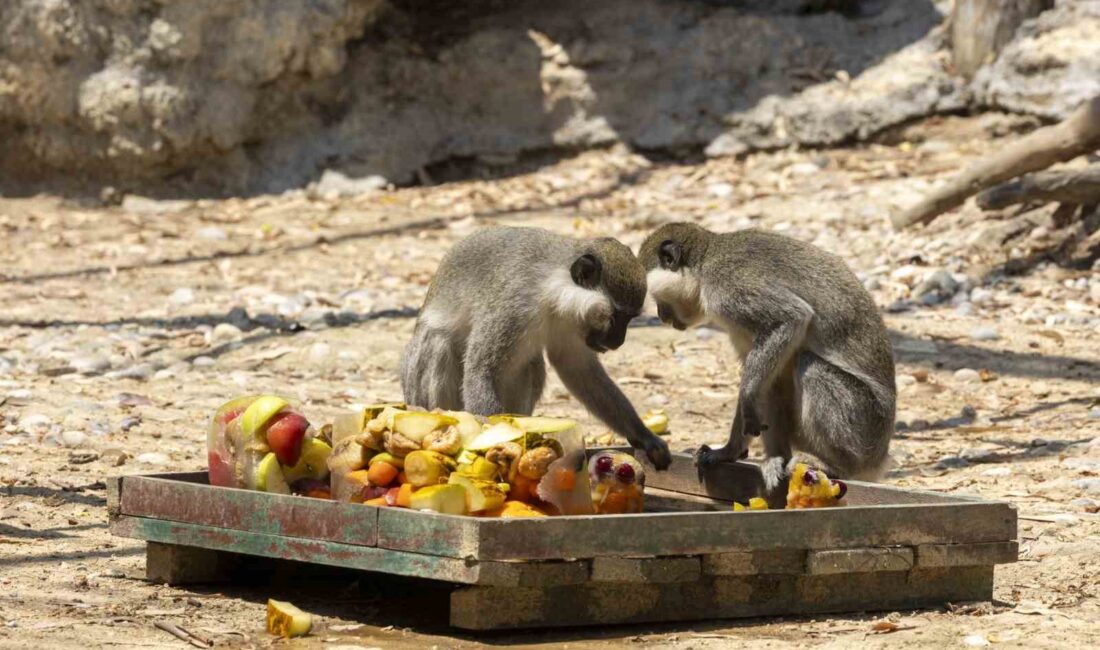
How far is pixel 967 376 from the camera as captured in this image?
9359 millimetres

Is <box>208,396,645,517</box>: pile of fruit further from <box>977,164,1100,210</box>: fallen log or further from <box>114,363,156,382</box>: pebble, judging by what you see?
<box>977,164,1100,210</box>: fallen log

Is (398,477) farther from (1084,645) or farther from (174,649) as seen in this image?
(1084,645)

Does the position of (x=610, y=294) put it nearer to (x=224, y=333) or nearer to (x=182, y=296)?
(x=224, y=333)

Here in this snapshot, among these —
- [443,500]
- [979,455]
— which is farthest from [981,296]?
[443,500]

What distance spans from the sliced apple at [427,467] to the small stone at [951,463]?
3.35m

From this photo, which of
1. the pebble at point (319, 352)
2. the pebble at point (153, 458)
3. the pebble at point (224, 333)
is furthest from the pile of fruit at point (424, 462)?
the pebble at point (224, 333)

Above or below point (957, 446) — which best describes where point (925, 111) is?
above

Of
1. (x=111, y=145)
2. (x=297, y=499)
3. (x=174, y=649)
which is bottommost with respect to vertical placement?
(x=174, y=649)

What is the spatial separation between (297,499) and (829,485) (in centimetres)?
A: 185

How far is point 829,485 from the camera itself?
18.4ft

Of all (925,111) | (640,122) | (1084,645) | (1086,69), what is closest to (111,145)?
(640,122)

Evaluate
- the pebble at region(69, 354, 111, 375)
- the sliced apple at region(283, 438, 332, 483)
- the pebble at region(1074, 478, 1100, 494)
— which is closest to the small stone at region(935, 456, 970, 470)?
the pebble at region(1074, 478, 1100, 494)

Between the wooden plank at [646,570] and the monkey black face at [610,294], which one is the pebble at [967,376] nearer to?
the monkey black face at [610,294]

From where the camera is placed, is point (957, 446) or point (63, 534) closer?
point (63, 534)
